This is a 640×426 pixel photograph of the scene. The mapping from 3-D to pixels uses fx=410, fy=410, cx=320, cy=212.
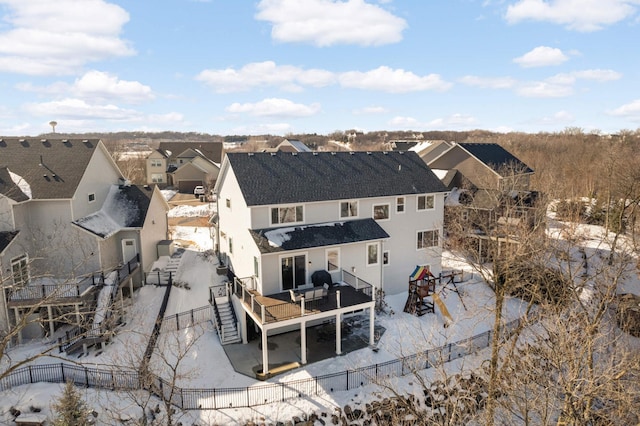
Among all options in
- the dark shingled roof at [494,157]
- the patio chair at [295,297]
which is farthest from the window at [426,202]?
the dark shingled roof at [494,157]

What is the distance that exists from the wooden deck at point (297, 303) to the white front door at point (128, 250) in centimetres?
1105

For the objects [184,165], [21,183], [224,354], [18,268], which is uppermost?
[184,165]

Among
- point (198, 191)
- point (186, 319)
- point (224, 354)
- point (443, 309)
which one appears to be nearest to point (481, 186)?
point (443, 309)

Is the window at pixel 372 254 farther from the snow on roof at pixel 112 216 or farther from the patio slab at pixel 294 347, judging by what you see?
the snow on roof at pixel 112 216

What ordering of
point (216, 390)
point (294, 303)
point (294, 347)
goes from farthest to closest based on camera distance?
point (294, 347) → point (294, 303) → point (216, 390)

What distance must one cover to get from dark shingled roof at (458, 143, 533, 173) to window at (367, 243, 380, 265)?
1861 cm

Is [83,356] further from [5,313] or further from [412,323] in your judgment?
[412,323]

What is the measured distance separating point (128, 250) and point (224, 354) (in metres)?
11.9

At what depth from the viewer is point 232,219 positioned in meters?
25.9

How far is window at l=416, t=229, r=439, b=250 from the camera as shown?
2868 centimetres

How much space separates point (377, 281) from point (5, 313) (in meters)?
20.3

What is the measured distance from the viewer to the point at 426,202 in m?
28.4

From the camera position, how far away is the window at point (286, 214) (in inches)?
911

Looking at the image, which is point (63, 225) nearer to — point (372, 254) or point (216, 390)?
point (216, 390)
